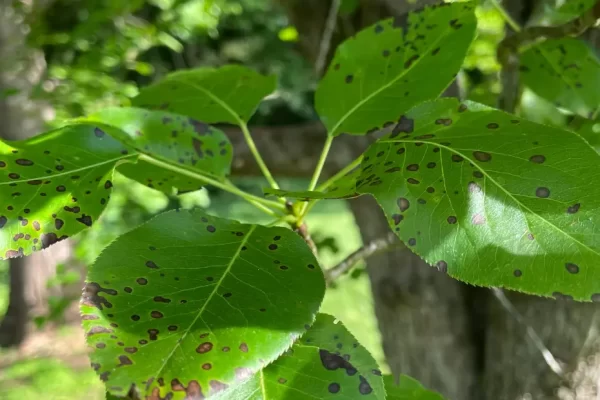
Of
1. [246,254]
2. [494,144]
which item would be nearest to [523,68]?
[494,144]

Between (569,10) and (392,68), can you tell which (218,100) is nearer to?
(392,68)

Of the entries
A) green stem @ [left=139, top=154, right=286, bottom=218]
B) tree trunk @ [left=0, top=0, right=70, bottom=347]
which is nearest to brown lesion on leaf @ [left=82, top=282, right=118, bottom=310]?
green stem @ [left=139, top=154, right=286, bottom=218]

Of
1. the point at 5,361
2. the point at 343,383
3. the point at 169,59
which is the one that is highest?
the point at 343,383

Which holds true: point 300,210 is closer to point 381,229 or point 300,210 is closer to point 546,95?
point 546,95

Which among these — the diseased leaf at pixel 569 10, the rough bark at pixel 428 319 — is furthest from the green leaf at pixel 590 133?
the rough bark at pixel 428 319

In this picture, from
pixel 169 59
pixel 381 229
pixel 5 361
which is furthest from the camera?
pixel 169 59

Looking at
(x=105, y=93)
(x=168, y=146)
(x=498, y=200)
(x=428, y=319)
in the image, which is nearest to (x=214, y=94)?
(x=168, y=146)

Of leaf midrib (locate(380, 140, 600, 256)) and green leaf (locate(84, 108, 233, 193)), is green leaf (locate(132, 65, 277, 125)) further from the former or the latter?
leaf midrib (locate(380, 140, 600, 256))
